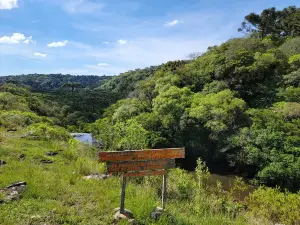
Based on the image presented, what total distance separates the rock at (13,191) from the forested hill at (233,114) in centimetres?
916

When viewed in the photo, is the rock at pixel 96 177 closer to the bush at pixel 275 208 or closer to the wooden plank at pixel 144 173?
the wooden plank at pixel 144 173

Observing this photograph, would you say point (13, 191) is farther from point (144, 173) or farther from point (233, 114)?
point (233, 114)

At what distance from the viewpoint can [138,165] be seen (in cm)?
519

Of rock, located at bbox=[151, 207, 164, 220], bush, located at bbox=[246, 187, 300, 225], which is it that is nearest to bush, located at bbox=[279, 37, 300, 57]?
bush, located at bbox=[246, 187, 300, 225]

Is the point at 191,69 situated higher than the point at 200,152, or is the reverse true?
the point at 191,69

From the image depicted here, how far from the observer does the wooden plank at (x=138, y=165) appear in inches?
196

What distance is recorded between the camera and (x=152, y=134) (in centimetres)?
3039

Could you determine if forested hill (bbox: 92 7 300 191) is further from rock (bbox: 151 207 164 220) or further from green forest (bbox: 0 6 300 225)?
rock (bbox: 151 207 164 220)

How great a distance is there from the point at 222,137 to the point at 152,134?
25.1ft

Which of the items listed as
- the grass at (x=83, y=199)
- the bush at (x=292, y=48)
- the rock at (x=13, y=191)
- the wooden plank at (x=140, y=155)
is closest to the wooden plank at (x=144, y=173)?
the wooden plank at (x=140, y=155)

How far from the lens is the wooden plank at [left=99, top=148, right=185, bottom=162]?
16.1 ft

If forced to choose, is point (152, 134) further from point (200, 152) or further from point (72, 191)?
point (72, 191)

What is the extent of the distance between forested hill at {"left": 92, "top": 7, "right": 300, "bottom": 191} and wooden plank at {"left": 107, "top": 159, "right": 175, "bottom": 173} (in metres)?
9.93

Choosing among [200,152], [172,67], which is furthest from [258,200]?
[172,67]
